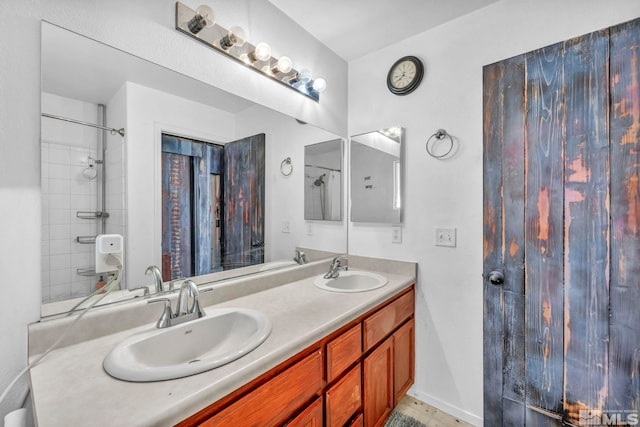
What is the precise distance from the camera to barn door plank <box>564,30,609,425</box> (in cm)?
125

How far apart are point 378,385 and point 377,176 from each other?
131 cm

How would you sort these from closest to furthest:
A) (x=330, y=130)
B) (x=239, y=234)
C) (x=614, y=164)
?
(x=614, y=164)
(x=239, y=234)
(x=330, y=130)

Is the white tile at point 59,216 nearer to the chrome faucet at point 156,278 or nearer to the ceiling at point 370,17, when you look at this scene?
the chrome faucet at point 156,278

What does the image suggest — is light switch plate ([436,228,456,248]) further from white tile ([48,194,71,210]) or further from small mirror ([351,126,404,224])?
white tile ([48,194,71,210])

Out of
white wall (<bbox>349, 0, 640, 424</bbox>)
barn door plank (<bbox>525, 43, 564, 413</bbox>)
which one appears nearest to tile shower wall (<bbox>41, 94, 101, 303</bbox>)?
white wall (<bbox>349, 0, 640, 424</bbox>)

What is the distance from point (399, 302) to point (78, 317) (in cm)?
150

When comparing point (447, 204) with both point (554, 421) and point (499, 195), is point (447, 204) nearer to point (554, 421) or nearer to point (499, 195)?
point (499, 195)

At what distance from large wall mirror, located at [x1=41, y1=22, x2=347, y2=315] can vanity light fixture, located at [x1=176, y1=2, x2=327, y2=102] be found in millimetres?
206

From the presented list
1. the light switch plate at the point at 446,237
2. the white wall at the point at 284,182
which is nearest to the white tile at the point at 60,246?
the white wall at the point at 284,182

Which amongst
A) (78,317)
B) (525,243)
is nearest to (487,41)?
(525,243)

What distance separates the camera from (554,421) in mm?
1371

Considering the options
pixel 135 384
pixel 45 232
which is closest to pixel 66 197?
pixel 45 232

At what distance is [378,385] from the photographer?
1470 millimetres

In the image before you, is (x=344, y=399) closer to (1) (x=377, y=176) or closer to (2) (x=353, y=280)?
(2) (x=353, y=280)
